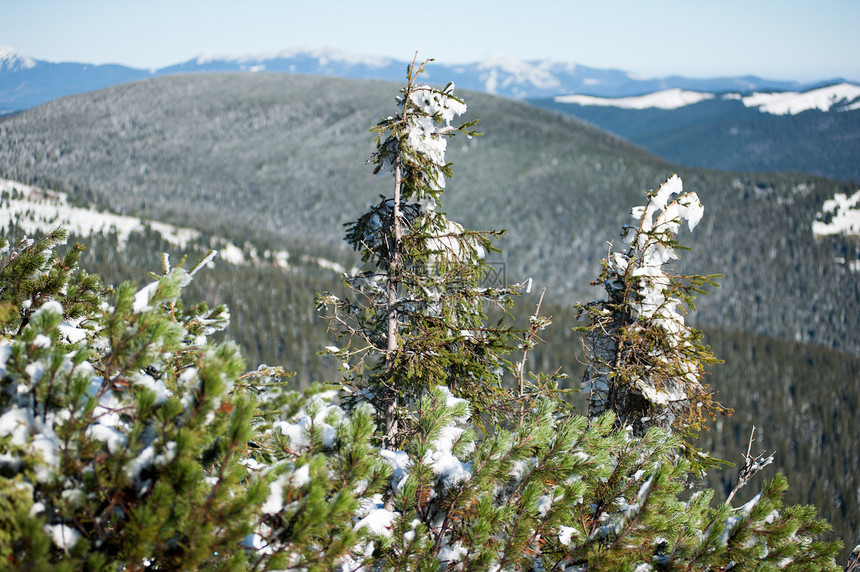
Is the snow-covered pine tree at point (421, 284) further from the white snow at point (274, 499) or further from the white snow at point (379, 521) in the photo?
the white snow at point (274, 499)

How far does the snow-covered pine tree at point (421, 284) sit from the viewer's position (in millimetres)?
6820

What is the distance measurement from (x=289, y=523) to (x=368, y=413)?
91cm

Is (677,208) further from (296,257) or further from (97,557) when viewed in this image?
(296,257)

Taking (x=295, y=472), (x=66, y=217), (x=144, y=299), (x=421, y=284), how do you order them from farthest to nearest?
(x=66, y=217) < (x=421, y=284) < (x=144, y=299) < (x=295, y=472)

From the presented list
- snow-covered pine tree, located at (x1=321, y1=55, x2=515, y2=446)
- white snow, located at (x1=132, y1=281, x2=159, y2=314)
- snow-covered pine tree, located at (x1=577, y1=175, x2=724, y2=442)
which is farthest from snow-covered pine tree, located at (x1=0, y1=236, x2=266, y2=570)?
snow-covered pine tree, located at (x1=577, y1=175, x2=724, y2=442)

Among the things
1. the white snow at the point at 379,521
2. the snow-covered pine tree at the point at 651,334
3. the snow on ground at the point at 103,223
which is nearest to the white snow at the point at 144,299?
the white snow at the point at 379,521

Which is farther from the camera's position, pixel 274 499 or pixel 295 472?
pixel 295 472

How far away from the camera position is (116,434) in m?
2.97

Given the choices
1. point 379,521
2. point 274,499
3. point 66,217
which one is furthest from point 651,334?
point 66,217

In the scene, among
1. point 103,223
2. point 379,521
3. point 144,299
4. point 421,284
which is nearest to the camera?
point 144,299

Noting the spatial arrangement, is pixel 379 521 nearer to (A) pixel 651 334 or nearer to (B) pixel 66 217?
(A) pixel 651 334

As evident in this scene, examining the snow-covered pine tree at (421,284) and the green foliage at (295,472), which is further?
the snow-covered pine tree at (421,284)

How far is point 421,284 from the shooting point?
6.70m

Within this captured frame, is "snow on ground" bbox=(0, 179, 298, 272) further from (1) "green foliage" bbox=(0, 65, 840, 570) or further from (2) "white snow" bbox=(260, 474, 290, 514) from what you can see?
(2) "white snow" bbox=(260, 474, 290, 514)
